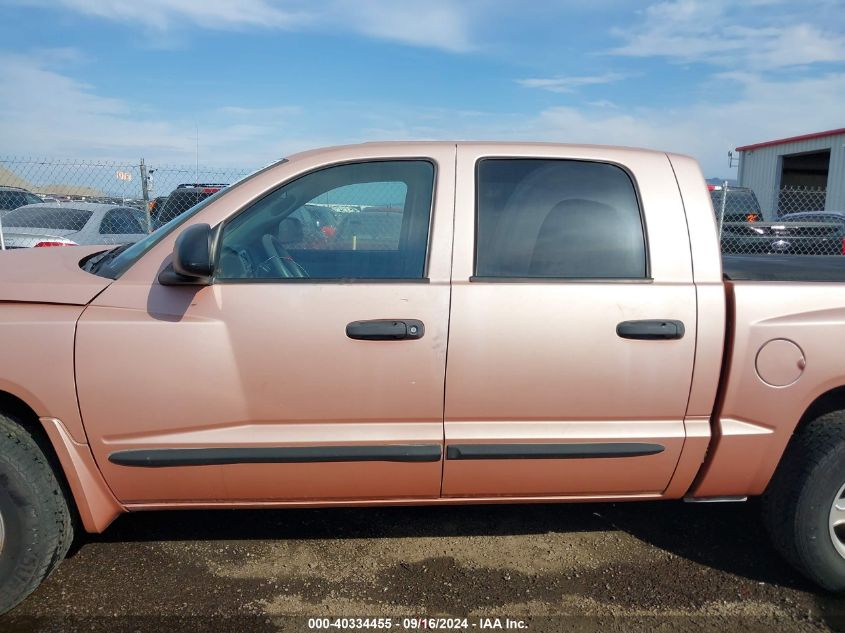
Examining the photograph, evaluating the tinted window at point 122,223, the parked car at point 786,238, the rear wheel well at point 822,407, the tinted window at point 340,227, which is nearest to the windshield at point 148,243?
the tinted window at point 340,227

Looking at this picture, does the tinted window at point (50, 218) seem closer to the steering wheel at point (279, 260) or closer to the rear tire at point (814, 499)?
the steering wheel at point (279, 260)

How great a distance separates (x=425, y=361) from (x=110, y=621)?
5.18 ft

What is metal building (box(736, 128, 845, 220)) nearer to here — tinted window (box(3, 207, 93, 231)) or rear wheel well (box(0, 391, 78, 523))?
tinted window (box(3, 207, 93, 231))

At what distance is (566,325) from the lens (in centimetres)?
252

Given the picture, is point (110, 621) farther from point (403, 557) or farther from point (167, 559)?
point (403, 557)

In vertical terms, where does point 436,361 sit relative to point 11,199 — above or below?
below

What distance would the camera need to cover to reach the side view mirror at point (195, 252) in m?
2.33

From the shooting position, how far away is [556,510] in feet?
11.4

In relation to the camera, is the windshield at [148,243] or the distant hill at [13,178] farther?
the distant hill at [13,178]

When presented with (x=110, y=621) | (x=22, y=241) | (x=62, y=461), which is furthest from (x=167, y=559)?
(x=22, y=241)

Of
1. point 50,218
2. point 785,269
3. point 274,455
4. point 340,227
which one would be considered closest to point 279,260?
point 340,227

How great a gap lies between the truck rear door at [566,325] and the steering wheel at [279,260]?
70cm

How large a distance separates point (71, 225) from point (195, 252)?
303 inches

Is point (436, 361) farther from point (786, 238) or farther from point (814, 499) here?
point (786, 238)
